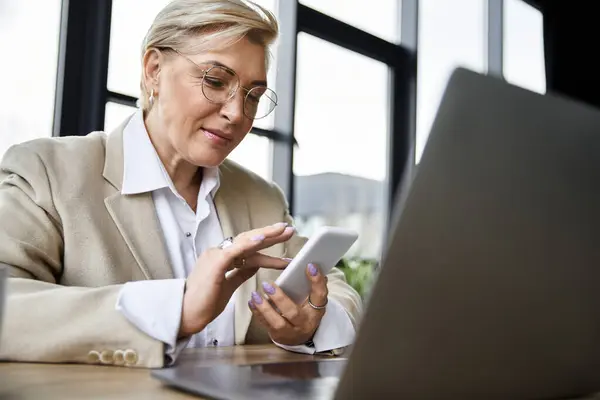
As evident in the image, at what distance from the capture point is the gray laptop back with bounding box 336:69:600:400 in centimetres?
44

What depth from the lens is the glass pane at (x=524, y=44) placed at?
5480 millimetres

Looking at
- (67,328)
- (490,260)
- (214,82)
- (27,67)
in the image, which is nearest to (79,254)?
(67,328)

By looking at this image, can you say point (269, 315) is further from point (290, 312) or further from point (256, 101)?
point (256, 101)

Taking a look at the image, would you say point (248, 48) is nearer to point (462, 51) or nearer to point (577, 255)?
point (577, 255)

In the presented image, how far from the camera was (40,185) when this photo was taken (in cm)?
128

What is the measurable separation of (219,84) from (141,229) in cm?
36

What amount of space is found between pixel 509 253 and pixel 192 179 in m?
1.22

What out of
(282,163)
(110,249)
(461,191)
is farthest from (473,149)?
(282,163)

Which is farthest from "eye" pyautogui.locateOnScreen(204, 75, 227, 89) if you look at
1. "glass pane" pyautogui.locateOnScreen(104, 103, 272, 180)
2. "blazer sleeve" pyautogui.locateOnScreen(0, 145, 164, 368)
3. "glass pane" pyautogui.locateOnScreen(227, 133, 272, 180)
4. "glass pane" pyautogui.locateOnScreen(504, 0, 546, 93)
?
"glass pane" pyautogui.locateOnScreen(504, 0, 546, 93)

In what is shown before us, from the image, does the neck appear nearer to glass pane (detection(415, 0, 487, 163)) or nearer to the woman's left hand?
the woman's left hand

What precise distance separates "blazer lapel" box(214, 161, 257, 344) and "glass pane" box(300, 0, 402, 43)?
2101 mm

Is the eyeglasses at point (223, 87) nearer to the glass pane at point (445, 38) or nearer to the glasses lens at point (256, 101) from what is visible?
the glasses lens at point (256, 101)

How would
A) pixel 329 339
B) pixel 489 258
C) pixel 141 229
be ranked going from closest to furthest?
pixel 489 258 < pixel 329 339 < pixel 141 229

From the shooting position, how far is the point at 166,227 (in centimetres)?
149
